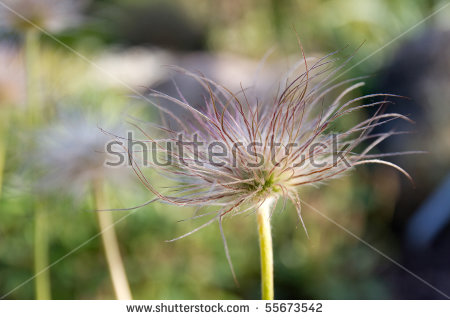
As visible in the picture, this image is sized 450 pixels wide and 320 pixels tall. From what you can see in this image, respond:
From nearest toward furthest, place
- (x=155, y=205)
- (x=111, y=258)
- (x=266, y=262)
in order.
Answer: (x=266, y=262) < (x=111, y=258) < (x=155, y=205)

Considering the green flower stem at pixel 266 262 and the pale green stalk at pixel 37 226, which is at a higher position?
the pale green stalk at pixel 37 226

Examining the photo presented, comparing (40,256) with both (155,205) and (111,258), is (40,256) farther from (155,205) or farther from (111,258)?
(155,205)

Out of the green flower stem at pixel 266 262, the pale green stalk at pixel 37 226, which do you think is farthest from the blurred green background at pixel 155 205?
the green flower stem at pixel 266 262

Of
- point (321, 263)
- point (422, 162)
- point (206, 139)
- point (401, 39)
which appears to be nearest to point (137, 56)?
point (401, 39)

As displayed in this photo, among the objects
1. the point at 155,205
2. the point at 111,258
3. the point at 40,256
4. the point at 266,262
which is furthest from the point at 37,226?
the point at 155,205

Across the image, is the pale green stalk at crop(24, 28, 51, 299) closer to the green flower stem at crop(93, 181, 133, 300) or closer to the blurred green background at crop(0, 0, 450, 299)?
the blurred green background at crop(0, 0, 450, 299)

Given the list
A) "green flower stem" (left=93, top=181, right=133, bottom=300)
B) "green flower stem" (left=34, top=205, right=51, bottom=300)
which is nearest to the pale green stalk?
"green flower stem" (left=34, top=205, right=51, bottom=300)

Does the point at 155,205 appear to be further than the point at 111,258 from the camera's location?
Yes

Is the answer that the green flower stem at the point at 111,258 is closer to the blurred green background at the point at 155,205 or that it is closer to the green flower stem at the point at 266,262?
the blurred green background at the point at 155,205
